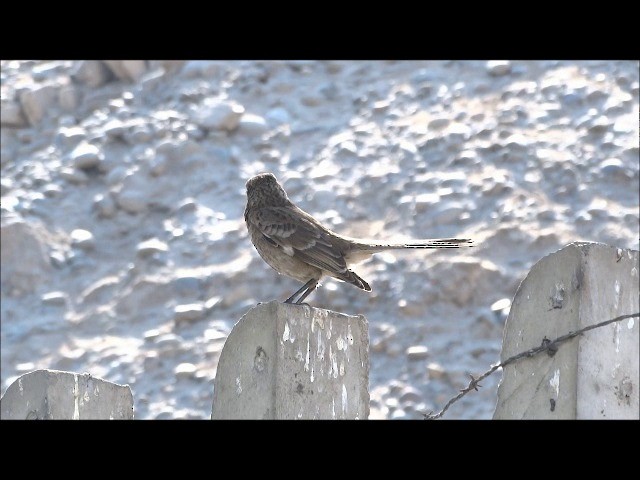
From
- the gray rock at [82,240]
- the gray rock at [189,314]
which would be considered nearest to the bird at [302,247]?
the gray rock at [189,314]

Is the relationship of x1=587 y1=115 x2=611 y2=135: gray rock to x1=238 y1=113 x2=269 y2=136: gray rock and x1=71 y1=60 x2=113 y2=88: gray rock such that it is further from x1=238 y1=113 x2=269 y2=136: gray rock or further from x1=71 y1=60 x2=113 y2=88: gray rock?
x1=71 y1=60 x2=113 y2=88: gray rock

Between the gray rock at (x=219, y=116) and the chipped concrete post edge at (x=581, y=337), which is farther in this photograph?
the gray rock at (x=219, y=116)

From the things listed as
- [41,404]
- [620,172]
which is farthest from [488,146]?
[41,404]

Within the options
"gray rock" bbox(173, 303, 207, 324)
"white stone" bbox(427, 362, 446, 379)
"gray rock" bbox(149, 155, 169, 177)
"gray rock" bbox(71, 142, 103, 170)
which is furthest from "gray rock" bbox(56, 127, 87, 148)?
"white stone" bbox(427, 362, 446, 379)

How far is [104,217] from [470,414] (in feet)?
13.4

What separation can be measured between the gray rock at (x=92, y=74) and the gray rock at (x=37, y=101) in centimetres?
29

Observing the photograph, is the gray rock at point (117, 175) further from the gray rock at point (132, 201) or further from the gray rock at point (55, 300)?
the gray rock at point (55, 300)

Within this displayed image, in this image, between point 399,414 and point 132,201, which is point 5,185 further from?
point 399,414

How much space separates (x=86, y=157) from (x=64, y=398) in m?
7.71

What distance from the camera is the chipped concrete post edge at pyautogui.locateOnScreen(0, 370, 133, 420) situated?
132 inches

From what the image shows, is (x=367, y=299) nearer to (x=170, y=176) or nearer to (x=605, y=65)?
(x=170, y=176)

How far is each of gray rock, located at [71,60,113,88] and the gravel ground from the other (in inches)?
0.6

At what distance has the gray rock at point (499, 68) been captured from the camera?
36.9 feet

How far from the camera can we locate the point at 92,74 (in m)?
11.7
